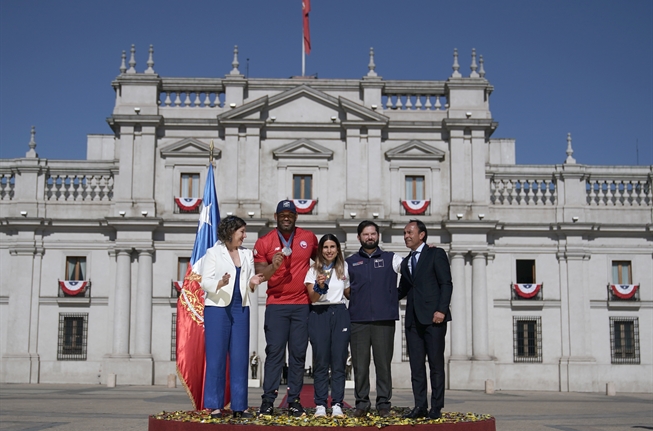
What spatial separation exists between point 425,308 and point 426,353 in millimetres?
655

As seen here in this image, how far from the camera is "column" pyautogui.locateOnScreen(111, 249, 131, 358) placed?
38.3m

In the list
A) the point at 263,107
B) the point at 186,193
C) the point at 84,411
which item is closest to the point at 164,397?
the point at 84,411

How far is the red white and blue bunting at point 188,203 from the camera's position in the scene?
130 ft

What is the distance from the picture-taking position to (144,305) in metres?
38.8

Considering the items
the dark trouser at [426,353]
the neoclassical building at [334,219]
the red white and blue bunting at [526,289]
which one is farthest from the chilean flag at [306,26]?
the dark trouser at [426,353]

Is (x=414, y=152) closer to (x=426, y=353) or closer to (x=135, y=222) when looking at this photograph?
(x=135, y=222)

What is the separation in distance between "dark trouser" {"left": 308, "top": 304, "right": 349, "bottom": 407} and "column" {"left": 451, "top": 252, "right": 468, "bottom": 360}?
91.8ft

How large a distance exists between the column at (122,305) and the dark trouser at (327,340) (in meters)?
28.6

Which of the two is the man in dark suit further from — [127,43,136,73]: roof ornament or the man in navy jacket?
[127,43,136,73]: roof ornament

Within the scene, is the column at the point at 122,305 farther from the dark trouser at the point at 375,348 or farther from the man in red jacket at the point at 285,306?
the dark trouser at the point at 375,348

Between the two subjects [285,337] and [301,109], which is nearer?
[285,337]

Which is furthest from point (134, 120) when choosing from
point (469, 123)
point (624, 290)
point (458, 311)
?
point (624, 290)

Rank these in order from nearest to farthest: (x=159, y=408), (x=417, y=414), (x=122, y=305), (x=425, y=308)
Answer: (x=417, y=414), (x=425, y=308), (x=159, y=408), (x=122, y=305)

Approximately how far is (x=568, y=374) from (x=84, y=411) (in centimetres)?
2354
